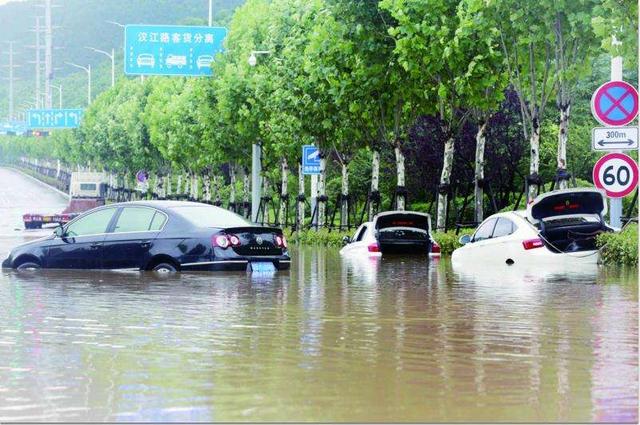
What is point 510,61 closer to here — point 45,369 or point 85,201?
point 45,369

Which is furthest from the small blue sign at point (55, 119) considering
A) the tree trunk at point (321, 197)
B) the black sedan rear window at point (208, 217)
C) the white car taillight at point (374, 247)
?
the black sedan rear window at point (208, 217)

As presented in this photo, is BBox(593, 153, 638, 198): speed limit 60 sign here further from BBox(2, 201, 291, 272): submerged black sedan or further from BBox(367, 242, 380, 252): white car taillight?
BBox(367, 242, 380, 252): white car taillight

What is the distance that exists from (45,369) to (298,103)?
3659 cm

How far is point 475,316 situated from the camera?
51.8 feet

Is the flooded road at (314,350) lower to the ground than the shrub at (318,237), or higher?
lower

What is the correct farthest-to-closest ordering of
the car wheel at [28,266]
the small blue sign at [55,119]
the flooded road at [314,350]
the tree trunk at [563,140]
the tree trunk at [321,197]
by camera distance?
the small blue sign at [55,119]
the tree trunk at [321,197]
the tree trunk at [563,140]
the car wheel at [28,266]
the flooded road at [314,350]

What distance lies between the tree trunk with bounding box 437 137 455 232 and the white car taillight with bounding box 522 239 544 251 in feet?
47.6

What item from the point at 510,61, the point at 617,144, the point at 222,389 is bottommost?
the point at 222,389

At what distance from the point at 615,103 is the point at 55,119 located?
95978mm

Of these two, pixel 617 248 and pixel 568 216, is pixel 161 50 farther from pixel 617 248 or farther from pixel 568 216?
pixel 568 216

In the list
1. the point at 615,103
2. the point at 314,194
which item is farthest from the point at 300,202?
the point at 615,103

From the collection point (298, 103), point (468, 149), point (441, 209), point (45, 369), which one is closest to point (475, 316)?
point (45, 369)

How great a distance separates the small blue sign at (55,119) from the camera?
375ft

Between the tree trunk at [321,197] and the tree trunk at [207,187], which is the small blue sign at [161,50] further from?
the tree trunk at [207,187]
